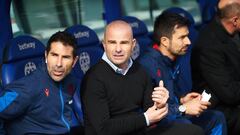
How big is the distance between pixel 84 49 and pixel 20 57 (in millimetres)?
638

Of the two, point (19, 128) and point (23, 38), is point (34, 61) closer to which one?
point (23, 38)

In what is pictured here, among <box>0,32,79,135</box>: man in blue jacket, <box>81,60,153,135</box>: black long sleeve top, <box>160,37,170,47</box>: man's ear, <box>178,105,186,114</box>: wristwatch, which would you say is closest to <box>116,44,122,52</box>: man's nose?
<box>81,60,153,135</box>: black long sleeve top

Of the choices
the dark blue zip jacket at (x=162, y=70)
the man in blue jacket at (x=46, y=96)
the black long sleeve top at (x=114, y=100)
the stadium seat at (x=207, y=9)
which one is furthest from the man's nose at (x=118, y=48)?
the stadium seat at (x=207, y=9)

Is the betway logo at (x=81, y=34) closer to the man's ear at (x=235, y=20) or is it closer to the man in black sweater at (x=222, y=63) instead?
the man in black sweater at (x=222, y=63)

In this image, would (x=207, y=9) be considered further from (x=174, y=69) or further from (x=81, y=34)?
(x=174, y=69)

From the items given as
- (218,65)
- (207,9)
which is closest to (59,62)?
(218,65)

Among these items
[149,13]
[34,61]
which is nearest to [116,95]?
[34,61]

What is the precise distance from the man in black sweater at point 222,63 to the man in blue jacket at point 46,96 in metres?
1.11

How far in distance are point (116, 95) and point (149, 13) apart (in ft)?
8.62

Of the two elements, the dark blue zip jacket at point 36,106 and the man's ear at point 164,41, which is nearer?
the dark blue zip jacket at point 36,106

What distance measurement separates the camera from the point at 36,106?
9.10ft

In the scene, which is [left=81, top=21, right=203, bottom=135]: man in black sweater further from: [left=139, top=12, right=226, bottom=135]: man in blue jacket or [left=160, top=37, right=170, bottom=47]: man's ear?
[left=160, top=37, right=170, bottom=47]: man's ear

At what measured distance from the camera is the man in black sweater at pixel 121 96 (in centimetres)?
272

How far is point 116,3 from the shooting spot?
457 cm
